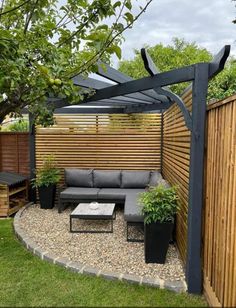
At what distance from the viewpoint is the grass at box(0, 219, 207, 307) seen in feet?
10.3

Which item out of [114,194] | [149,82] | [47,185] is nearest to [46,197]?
[47,185]

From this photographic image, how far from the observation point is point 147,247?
13.5ft

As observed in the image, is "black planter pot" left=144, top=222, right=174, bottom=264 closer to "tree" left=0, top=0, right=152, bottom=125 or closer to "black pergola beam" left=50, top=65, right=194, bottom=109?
"black pergola beam" left=50, top=65, right=194, bottom=109

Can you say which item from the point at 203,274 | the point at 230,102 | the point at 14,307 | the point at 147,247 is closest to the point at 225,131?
the point at 230,102

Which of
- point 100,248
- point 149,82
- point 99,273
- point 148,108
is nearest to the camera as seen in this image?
point 99,273

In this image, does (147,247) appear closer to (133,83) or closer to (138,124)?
(133,83)

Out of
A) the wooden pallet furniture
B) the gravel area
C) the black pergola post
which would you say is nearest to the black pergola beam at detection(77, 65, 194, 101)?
the black pergola post

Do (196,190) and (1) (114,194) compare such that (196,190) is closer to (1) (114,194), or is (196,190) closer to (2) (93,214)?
(2) (93,214)

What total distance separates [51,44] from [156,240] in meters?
2.92

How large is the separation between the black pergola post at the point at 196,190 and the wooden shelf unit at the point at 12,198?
4.94m

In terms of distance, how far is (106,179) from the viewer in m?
7.79

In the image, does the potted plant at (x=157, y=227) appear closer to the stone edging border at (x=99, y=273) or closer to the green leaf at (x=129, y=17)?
the stone edging border at (x=99, y=273)

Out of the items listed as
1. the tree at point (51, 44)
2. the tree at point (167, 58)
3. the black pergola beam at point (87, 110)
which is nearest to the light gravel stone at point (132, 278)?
the tree at point (51, 44)

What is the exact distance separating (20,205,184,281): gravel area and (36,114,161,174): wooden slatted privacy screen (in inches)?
81.0
